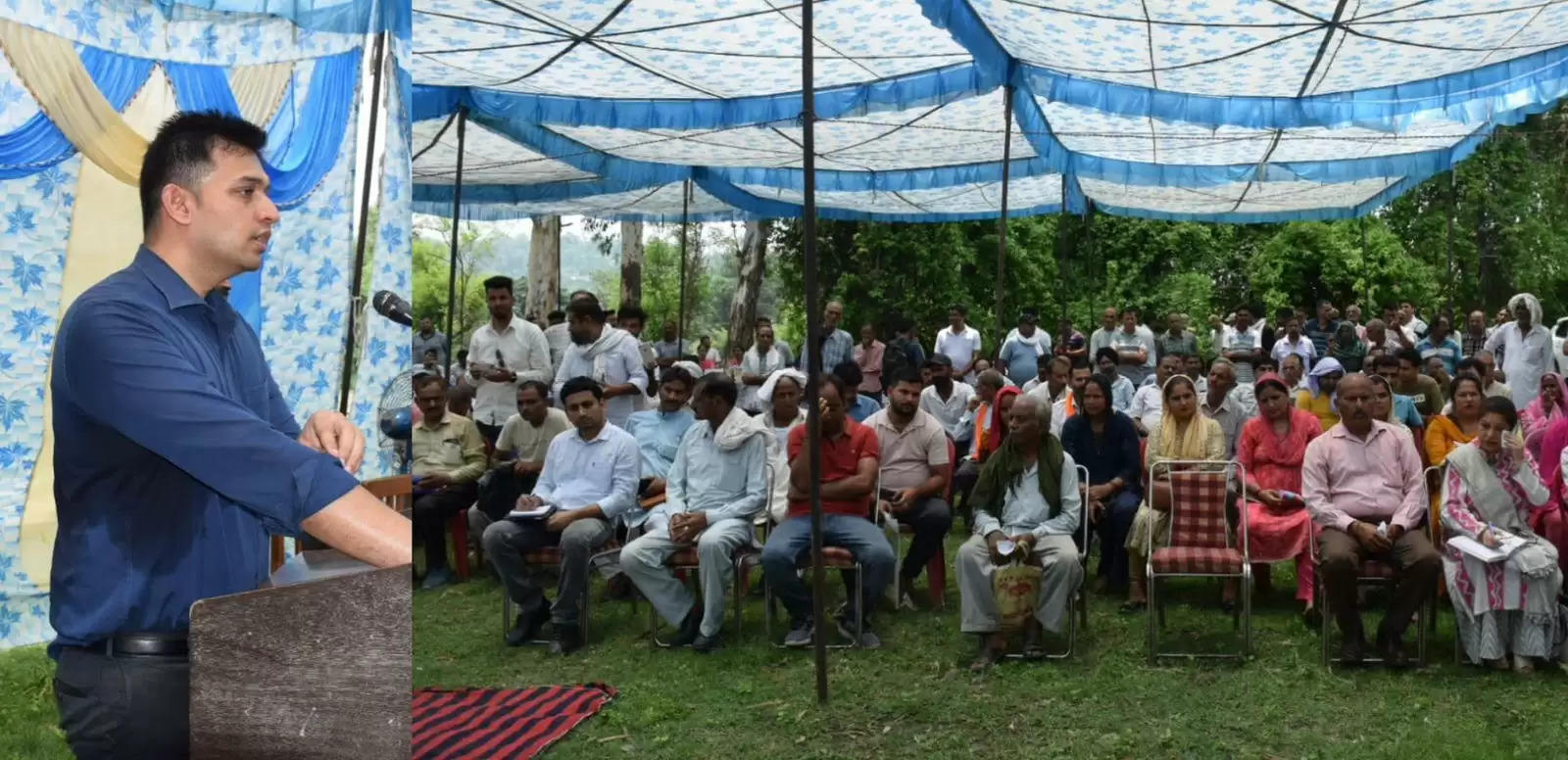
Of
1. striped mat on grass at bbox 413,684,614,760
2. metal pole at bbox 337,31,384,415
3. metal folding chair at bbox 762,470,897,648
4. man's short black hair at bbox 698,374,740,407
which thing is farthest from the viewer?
man's short black hair at bbox 698,374,740,407

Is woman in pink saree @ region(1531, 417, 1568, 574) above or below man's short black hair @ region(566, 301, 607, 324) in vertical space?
below

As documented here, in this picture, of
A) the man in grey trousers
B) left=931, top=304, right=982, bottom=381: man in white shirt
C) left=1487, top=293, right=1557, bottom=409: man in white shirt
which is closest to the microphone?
the man in grey trousers

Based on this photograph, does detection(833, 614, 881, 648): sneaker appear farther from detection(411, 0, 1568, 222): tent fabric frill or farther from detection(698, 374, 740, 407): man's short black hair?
detection(411, 0, 1568, 222): tent fabric frill

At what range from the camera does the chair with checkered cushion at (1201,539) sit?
509 centimetres

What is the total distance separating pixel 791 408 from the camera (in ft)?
21.0

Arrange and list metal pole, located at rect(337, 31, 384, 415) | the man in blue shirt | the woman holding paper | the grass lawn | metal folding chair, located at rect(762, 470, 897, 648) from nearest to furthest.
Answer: metal pole, located at rect(337, 31, 384, 415) → the grass lawn → the woman holding paper → metal folding chair, located at rect(762, 470, 897, 648) → the man in blue shirt

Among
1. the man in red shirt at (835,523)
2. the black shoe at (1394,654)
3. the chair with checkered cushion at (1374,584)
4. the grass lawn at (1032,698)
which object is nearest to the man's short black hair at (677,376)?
the man in red shirt at (835,523)

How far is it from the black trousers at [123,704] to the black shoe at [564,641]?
13.1 feet

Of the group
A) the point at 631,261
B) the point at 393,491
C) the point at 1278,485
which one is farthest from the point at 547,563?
the point at 631,261

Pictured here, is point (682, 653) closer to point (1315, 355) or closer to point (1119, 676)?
point (1119, 676)

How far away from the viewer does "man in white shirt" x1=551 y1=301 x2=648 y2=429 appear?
291 inches

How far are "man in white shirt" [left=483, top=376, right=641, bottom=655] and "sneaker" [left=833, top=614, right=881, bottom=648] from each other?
1072 millimetres

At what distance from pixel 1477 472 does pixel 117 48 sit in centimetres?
475

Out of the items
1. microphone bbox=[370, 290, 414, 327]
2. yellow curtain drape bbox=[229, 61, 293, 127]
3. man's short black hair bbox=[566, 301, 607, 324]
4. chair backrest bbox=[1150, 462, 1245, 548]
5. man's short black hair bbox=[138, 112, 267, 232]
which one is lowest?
chair backrest bbox=[1150, 462, 1245, 548]
